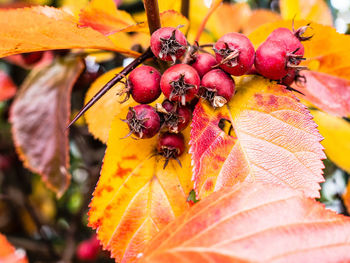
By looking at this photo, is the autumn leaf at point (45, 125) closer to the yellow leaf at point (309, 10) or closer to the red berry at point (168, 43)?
the red berry at point (168, 43)

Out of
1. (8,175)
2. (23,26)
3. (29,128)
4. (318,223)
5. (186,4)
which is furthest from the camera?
(8,175)

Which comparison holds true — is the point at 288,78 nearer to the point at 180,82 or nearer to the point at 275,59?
the point at 275,59

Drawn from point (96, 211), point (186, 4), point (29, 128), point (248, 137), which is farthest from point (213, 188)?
point (29, 128)

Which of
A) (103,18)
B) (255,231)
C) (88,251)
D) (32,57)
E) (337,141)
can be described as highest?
(103,18)

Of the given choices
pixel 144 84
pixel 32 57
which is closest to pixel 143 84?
pixel 144 84

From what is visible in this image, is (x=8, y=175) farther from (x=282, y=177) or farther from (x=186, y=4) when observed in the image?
(x=282, y=177)

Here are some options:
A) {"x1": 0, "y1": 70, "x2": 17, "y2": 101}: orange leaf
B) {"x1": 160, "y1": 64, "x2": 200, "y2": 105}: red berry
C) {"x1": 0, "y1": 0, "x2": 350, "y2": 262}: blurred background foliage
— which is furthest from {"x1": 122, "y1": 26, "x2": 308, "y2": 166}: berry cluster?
{"x1": 0, "y1": 70, "x2": 17, "y2": 101}: orange leaf

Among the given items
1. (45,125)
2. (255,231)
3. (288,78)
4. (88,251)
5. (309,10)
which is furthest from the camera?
(88,251)
